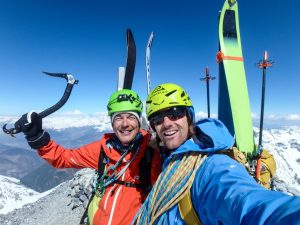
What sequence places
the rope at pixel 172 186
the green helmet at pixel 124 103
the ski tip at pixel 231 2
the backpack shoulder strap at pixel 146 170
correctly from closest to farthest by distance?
the rope at pixel 172 186 → the backpack shoulder strap at pixel 146 170 → the green helmet at pixel 124 103 → the ski tip at pixel 231 2

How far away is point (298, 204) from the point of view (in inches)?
53.6

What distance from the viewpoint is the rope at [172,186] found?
251 centimetres

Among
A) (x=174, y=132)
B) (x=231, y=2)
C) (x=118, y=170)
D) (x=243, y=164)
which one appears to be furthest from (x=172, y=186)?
(x=231, y=2)

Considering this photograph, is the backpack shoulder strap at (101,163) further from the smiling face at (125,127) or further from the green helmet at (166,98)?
the green helmet at (166,98)

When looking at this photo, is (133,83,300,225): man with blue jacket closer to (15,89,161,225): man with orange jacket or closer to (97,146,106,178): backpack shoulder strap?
(15,89,161,225): man with orange jacket

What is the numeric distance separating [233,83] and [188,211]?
6210 mm

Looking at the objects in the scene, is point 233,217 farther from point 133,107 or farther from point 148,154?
point 133,107

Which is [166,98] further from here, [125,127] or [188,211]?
[188,211]

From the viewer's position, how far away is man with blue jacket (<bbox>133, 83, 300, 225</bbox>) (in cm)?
155

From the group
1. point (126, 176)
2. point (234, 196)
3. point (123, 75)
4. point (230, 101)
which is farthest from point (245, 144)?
point (123, 75)

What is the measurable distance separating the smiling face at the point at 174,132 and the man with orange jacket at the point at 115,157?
1262 millimetres

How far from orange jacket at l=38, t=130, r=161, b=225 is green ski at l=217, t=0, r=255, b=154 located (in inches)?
124

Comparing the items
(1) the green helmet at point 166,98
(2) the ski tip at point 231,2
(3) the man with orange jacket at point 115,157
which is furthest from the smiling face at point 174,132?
(2) the ski tip at point 231,2

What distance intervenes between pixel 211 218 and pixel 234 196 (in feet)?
1.32
